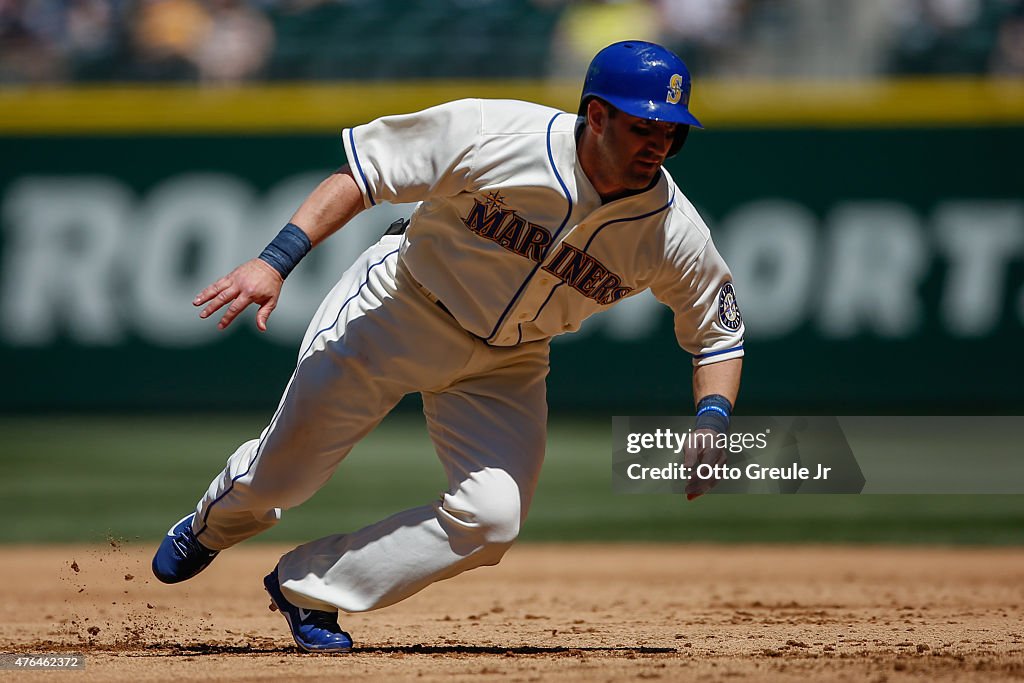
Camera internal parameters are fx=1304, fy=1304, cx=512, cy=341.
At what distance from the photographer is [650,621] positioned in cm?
494

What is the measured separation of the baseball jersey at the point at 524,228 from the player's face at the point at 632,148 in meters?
0.07

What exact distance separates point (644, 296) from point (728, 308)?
6.11 m

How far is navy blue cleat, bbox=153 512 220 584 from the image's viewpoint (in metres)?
4.26

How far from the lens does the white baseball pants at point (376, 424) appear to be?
392 cm

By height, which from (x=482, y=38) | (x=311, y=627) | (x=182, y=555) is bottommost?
(x=311, y=627)

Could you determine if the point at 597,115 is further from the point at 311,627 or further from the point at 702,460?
the point at 311,627

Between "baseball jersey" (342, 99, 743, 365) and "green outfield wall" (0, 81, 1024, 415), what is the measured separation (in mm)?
6183

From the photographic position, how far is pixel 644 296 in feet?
33.2

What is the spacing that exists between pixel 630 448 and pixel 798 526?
3136mm

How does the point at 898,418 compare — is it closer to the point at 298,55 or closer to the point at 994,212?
the point at 994,212

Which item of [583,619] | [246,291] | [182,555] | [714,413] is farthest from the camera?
[583,619]

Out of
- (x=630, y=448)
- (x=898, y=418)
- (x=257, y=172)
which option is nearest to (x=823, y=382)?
(x=898, y=418)
